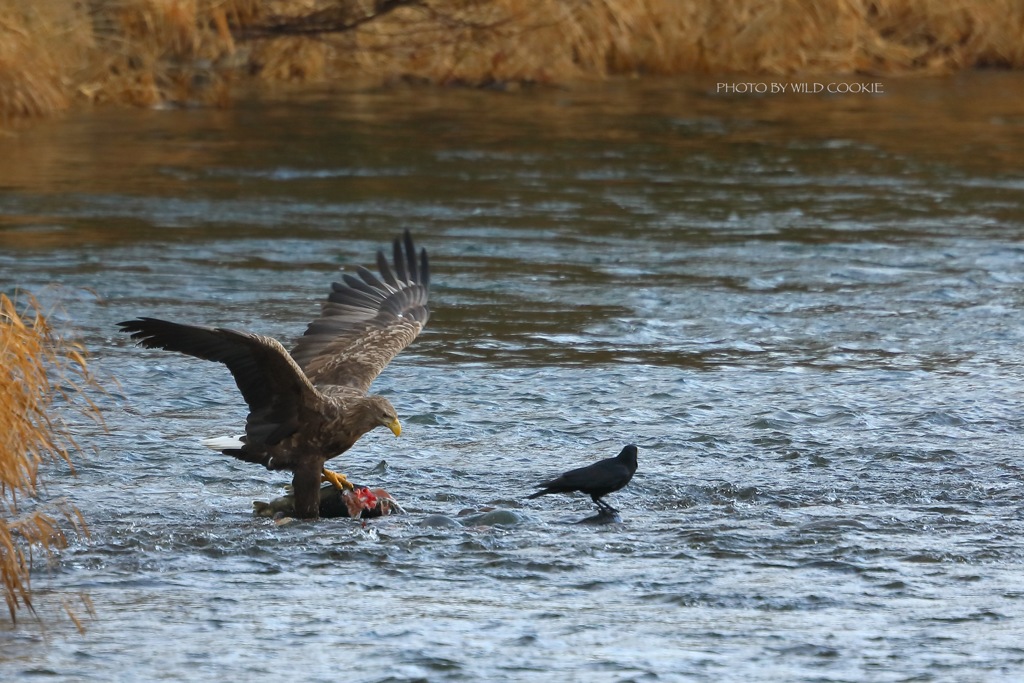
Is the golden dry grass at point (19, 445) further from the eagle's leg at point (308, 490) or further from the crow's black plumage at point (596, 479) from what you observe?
the crow's black plumage at point (596, 479)

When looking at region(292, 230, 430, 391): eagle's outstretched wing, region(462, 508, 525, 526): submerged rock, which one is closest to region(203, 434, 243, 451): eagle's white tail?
region(292, 230, 430, 391): eagle's outstretched wing

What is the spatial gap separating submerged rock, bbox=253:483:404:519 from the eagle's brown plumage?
0.05m

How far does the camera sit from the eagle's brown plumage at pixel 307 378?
5.57 metres

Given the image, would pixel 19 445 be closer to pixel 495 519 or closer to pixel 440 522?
pixel 440 522

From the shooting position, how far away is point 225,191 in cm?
1319

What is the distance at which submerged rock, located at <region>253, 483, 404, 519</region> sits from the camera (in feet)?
19.4

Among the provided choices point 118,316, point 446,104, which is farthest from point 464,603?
point 446,104

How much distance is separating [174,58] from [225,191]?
5.89 m

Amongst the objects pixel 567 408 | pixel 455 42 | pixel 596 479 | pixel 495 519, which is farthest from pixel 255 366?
pixel 455 42

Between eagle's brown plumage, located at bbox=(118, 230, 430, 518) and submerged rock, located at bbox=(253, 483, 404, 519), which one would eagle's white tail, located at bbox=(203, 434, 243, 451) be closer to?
eagle's brown plumage, located at bbox=(118, 230, 430, 518)

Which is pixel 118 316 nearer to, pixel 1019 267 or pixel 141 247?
pixel 141 247

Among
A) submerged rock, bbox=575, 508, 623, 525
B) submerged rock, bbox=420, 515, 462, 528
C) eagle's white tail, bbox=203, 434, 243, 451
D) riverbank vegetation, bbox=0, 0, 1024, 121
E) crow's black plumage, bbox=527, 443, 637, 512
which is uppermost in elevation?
riverbank vegetation, bbox=0, 0, 1024, 121

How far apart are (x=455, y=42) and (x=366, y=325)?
13.8 m

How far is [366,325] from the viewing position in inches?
274
